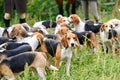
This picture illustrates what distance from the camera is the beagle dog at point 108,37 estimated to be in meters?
7.62

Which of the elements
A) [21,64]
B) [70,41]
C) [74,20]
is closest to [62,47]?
[70,41]

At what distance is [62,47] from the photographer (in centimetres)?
654

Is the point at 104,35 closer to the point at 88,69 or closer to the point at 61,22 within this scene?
the point at 61,22

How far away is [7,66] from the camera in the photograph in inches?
220

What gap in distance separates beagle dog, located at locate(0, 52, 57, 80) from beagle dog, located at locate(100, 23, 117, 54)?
211 centimetres

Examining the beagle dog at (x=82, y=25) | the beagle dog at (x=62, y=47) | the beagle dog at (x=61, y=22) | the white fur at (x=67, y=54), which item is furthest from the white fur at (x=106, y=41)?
the white fur at (x=67, y=54)

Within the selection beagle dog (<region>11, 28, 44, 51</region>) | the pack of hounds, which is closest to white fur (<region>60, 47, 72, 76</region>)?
the pack of hounds

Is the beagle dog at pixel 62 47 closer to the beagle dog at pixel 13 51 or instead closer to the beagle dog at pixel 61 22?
the beagle dog at pixel 13 51

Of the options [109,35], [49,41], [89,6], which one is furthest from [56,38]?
[89,6]

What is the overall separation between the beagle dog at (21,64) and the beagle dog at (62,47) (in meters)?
0.67

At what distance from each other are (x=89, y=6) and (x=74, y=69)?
332 cm

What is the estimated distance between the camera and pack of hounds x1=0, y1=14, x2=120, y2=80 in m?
5.71

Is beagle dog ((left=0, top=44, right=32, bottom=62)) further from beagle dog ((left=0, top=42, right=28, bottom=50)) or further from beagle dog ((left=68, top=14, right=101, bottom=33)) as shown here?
beagle dog ((left=68, top=14, right=101, bottom=33))

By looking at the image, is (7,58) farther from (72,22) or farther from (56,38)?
(72,22)
